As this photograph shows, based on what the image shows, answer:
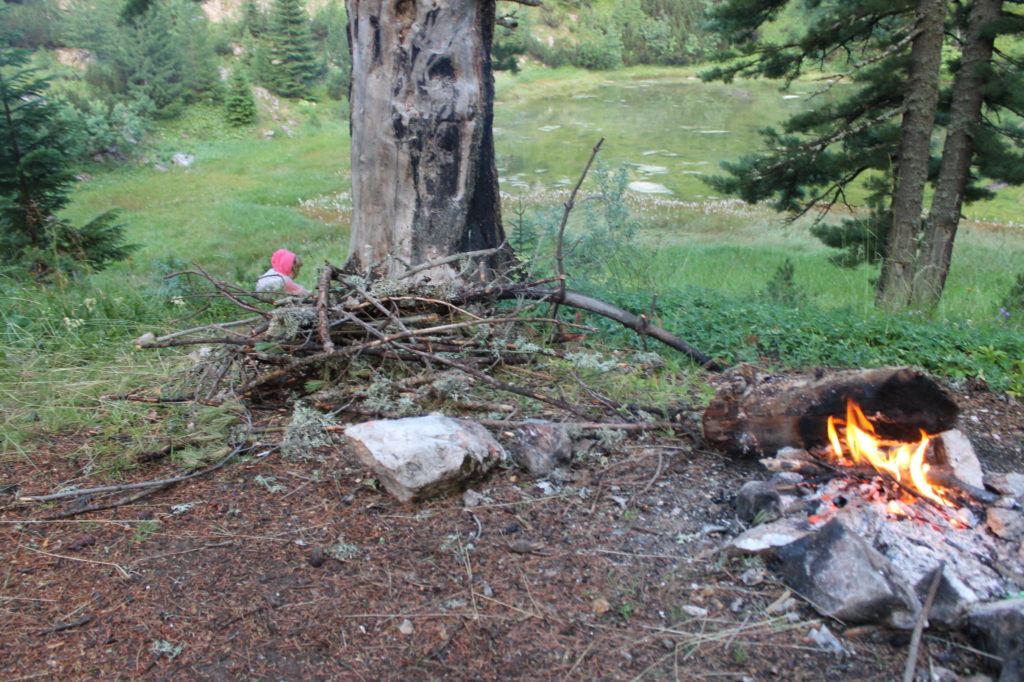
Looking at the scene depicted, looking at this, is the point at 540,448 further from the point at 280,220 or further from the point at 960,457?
the point at 280,220

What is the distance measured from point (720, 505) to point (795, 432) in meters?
0.52

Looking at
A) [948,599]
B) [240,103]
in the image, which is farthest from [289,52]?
[948,599]

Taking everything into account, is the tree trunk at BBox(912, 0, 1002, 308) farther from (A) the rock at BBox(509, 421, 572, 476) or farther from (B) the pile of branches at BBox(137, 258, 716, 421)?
(A) the rock at BBox(509, 421, 572, 476)

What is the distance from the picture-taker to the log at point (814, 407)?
9.73 ft

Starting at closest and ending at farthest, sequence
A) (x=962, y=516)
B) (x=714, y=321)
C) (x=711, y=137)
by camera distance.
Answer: (x=962, y=516)
(x=714, y=321)
(x=711, y=137)

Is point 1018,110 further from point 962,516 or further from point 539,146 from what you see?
point 539,146

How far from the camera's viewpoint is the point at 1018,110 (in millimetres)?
7688

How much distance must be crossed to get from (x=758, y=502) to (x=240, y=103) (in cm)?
2602

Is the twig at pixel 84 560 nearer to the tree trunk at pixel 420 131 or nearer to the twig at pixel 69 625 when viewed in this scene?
the twig at pixel 69 625

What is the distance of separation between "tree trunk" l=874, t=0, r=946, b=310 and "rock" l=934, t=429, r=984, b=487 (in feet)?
15.6

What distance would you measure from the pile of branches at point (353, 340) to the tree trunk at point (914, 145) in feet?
14.9

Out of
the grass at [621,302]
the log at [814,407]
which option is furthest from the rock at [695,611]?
the grass at [621,302]

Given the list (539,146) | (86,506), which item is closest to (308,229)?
(539,146)

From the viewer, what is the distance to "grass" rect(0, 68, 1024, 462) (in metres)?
4.07
